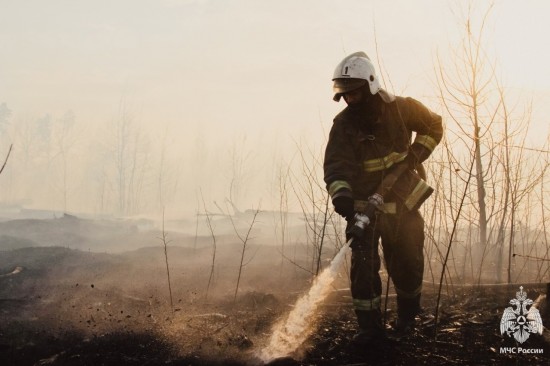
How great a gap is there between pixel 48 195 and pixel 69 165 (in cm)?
1810

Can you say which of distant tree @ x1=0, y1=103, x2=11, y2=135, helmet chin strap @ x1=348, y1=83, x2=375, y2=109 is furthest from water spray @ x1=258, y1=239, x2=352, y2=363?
distant tree @ x1=0, y1=103, x2=11, y2=135

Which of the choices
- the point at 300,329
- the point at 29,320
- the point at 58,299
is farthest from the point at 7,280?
the point at 300,329

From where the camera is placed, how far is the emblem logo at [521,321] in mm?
3047

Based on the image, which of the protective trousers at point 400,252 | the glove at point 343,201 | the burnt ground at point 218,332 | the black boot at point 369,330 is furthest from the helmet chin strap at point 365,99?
the burnt ground at point 218,332

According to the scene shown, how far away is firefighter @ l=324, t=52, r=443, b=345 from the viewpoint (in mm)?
3262

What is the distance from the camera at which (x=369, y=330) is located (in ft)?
10.0

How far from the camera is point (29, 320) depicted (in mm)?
4242

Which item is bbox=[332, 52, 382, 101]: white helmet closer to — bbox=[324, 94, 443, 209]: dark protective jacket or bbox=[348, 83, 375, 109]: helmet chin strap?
bbox=[348, 83, 375, 109]: helmet chin strap

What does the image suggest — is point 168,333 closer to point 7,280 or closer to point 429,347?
point 429,347

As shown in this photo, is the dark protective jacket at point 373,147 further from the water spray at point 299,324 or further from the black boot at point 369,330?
the black boot at point 369,330

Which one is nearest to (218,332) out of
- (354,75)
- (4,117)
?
(354,75)

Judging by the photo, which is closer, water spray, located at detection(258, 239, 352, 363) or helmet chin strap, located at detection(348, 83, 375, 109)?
water spray, located at detection(258, 239, 352, 363)

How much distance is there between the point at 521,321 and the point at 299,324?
5.78 feet

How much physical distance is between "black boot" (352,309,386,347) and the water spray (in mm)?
364
